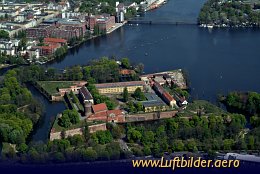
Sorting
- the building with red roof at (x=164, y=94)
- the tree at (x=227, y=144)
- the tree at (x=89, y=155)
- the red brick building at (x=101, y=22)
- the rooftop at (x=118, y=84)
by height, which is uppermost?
the red brick building at (x=101, y=22)

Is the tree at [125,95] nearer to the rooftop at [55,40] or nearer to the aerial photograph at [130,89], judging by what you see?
the aerial photograph at [130,89]

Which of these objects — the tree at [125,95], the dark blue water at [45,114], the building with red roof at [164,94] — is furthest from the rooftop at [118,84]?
the dark blue water at [45,114]

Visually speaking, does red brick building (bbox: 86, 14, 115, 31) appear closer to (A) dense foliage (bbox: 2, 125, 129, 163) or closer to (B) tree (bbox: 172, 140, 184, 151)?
(A) dense foliage (bbox: 2, 125, 129, 163)

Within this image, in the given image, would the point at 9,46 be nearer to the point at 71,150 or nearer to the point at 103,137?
the point at 103,137

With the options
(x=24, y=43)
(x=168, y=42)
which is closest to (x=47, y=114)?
(x=24, y=43)

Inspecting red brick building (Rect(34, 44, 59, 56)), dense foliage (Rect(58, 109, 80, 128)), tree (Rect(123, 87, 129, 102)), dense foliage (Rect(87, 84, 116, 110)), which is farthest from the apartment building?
red brick building (Rect(34, 44, 59, 56))

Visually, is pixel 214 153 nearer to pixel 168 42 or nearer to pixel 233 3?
pixel 168 42

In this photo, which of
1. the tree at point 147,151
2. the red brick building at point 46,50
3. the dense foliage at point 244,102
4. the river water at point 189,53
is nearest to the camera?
the tree at point 147,151
